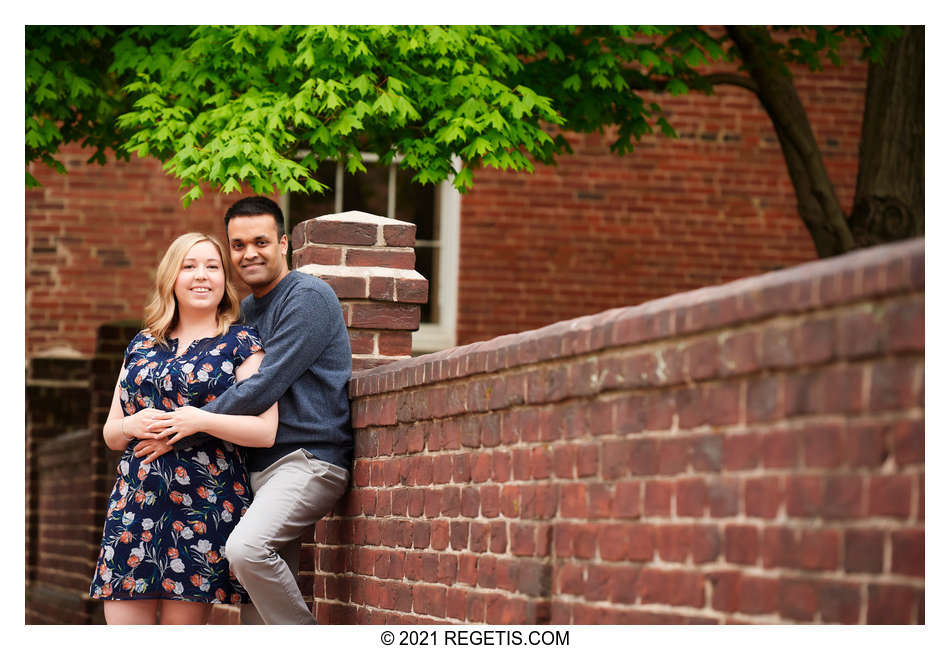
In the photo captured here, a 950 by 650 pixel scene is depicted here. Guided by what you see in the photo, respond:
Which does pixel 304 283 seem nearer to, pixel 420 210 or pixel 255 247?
pixel 255 247

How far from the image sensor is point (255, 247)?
4789 millimetres

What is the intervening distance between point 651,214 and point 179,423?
29.7 feet

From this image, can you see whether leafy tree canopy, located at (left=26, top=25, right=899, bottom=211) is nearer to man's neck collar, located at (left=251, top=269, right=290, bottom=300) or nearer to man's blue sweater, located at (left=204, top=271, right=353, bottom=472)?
man's neck collar, located at (left=251, top=269, right=290, bottom=300)

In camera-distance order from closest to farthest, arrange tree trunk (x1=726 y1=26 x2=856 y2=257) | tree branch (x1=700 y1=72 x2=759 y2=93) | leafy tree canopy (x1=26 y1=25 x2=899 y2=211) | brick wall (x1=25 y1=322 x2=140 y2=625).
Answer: leafy tree canopy (x1=26 y1=25 x2=899 y2=211) < tree trunk (x1=726 y1=26 x2=856 y2=257) < tree branch (x1=700 y1=72 x2=759 y2=93) < brick wall (x1=25 y1=322 x2=140 y2=625)

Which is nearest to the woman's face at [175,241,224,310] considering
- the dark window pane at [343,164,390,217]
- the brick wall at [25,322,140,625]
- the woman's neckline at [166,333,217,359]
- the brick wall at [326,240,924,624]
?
the woman's neckline at [166,333,217,359]

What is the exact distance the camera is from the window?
41.2ft

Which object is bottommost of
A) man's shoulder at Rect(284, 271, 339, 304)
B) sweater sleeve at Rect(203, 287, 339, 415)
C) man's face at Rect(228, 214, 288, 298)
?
sweater sleeve at Rect(203, 287, 339, 415)

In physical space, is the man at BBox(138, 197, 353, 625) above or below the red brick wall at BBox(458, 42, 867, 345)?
below

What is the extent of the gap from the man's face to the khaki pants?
0.67m

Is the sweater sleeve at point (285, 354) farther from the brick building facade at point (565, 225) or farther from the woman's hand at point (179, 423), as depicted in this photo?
the brick building facade at point (565, 225)

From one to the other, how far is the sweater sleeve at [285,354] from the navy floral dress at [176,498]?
0.10 metres

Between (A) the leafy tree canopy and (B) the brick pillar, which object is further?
(A) the leafy tree canopy

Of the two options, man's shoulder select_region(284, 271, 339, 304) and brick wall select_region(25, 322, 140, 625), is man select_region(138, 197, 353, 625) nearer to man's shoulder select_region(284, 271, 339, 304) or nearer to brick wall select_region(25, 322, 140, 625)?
man's shoulder select_region(284, 271, 339, 304)

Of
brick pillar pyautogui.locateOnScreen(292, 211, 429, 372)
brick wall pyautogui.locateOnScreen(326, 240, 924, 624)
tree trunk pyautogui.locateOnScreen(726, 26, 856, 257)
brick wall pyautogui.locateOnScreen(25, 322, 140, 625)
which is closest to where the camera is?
brick wall pyautogui.locateOnScreen(326, 240, 924, 624)
